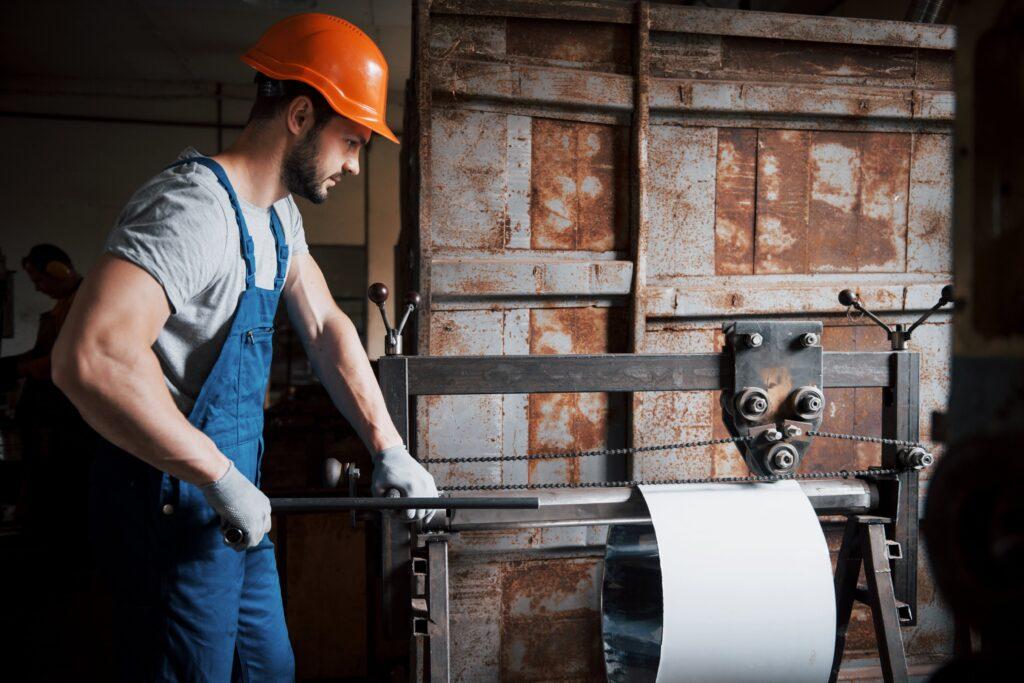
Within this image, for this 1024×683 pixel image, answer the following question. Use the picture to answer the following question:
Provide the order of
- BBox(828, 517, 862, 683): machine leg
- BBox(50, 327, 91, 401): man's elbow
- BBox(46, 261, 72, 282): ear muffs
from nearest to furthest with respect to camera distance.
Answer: BBox(50, 327, 91, 401): man's elbow
BBox(828, 517, 862, 683): machine leg
BBox(46, 261, 72, 282): ear muffs

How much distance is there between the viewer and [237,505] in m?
1.38

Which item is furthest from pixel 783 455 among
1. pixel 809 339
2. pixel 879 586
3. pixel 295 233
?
pixel 295 233

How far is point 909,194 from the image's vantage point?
269 cm

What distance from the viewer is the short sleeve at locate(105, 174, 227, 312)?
1.31m

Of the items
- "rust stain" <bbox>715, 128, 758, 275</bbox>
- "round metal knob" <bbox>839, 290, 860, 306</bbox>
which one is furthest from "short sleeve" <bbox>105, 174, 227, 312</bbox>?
"rust stain" <bbox>715, 128, 758, 275</bbox>

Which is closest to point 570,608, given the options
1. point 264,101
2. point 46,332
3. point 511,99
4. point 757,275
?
point 757,275

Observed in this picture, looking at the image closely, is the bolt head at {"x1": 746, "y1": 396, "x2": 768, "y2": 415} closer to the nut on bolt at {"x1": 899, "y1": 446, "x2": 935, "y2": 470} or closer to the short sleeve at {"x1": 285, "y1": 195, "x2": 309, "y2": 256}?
the nut on bolt at {"x1": 899, "y1": 446, "x2": 935, "y2": 470}

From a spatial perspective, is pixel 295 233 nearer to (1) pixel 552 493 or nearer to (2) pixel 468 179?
(2) pixel 468 179

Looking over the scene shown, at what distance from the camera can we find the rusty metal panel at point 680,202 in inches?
101

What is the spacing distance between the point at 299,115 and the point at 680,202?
1.44 m

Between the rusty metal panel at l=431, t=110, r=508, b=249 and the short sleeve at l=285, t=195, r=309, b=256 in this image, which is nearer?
the short sleeve at l=285, t=195, r=309, b=256

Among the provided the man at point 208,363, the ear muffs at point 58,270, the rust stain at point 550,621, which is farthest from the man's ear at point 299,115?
the ear muffs at point 58,270

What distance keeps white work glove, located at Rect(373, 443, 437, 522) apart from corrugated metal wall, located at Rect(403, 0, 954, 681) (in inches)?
29.2

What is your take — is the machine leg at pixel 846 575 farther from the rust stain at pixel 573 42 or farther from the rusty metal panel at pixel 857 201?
the rust stain at pixel 573 42
